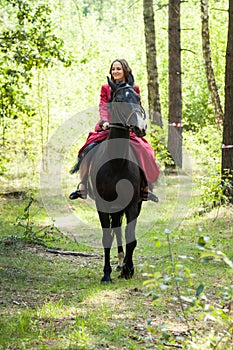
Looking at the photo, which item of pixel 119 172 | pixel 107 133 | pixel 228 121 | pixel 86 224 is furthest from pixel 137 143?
pixel 86 224

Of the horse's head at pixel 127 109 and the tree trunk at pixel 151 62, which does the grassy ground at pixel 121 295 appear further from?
the tree trunk at pixel 151 62

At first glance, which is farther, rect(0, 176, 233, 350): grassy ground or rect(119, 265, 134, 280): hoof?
rect(119, 265, 134, 280): hoof

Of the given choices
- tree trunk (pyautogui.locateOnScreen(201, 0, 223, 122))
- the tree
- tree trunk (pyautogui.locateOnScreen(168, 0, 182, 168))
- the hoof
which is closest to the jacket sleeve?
the hoof

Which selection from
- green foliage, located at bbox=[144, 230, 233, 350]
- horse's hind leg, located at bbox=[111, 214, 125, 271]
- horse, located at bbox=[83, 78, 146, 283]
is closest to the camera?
green foliage, located at bbox=[144, 230, 233, 350]

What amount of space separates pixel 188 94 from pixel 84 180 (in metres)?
25.3

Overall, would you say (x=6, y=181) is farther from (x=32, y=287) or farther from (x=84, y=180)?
(x=32, y=287)

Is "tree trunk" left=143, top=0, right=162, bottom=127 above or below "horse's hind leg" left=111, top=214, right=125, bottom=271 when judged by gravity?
above

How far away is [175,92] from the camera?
18.8 meters

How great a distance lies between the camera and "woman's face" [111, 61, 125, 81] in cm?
754

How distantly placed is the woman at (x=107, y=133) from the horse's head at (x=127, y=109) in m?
0.20

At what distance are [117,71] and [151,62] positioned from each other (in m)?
10.6

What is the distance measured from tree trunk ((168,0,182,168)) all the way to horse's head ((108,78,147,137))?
37.6ft

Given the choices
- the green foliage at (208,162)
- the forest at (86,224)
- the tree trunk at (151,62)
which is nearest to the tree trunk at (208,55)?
the forest at (86,224)

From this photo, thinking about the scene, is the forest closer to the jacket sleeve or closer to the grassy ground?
the grassy ground
